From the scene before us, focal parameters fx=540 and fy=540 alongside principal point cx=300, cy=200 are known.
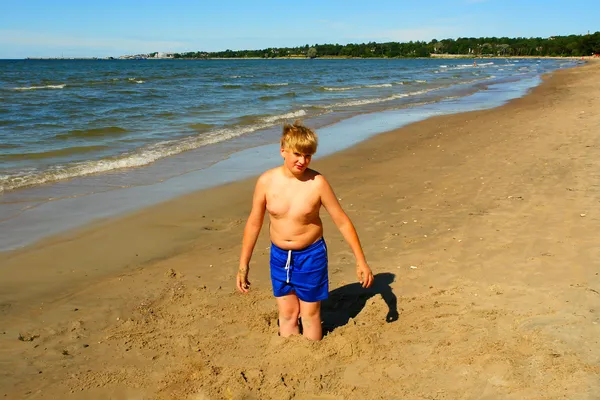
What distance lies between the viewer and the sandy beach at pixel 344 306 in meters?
3.16

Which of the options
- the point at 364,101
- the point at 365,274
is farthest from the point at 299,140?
the point at 364,101

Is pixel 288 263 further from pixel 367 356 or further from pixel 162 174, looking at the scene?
pixel 162 174

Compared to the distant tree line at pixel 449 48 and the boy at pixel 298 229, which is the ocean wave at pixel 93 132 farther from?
the distant tree line at pixel 449 48

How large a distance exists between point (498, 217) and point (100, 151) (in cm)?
853

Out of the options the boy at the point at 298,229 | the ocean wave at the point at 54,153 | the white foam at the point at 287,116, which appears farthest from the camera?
the white foam at the point at 287,116

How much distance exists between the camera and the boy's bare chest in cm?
332

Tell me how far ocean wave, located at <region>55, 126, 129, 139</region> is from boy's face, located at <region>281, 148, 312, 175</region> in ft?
37.4

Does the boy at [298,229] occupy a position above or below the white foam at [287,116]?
above

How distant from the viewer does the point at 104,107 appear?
789 inches

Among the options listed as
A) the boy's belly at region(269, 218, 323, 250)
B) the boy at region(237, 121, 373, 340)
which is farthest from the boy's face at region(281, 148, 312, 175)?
the boy's belly at region(269, 218, 323, 250)

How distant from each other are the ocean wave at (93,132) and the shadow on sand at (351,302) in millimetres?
10765

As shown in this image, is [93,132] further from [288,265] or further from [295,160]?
[295,160]

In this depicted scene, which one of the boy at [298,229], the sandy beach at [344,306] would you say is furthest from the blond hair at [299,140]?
the sandy beach at [344,306]

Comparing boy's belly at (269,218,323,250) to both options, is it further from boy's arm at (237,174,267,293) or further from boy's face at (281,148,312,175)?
boy's face at (281,148,312,175)
